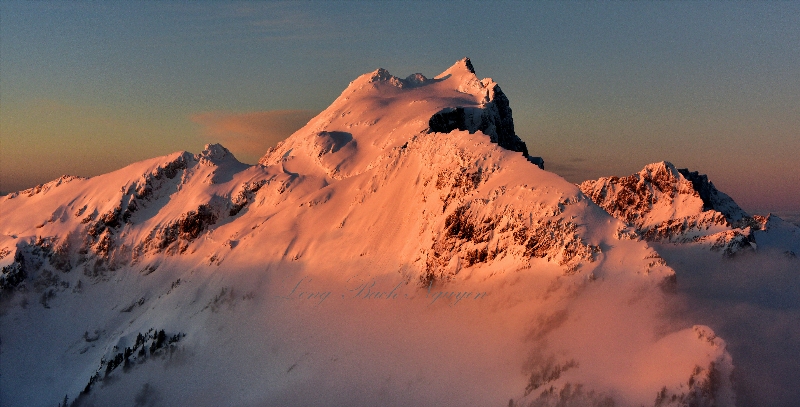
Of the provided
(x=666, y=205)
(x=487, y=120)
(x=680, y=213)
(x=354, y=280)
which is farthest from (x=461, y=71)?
(x=354, y=280)

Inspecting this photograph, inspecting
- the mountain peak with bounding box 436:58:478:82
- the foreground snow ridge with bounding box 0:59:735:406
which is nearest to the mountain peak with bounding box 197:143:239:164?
the foreground snow ridge with bounding box 0:59:735:406

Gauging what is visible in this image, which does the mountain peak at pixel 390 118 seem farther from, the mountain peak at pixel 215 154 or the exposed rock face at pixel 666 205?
the exposed rock face at pixel 666 205

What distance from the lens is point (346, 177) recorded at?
129 meters

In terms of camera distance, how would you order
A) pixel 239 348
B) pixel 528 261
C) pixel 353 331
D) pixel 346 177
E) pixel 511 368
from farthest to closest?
1. pixel 346 177
2. pixel 239 348
3. pixel 353 331
4. pixel 528 261
5. pixel 511 368

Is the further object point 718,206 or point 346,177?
point 718,206

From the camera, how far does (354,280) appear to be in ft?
325

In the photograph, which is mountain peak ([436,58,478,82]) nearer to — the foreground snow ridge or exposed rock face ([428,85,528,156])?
the foreground snow ridge

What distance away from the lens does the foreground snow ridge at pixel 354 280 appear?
6881 centimetres

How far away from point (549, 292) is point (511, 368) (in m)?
10.5

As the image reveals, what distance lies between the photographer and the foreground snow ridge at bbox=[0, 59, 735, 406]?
226ft

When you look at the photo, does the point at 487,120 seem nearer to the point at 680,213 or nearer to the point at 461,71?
the point at 461,71

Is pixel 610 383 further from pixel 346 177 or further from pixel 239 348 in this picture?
pixel 346 177

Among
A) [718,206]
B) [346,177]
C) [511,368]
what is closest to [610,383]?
[511,368]

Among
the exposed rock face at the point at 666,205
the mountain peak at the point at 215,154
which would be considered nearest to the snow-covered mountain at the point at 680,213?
the exposed rock face at the point at 666,205
